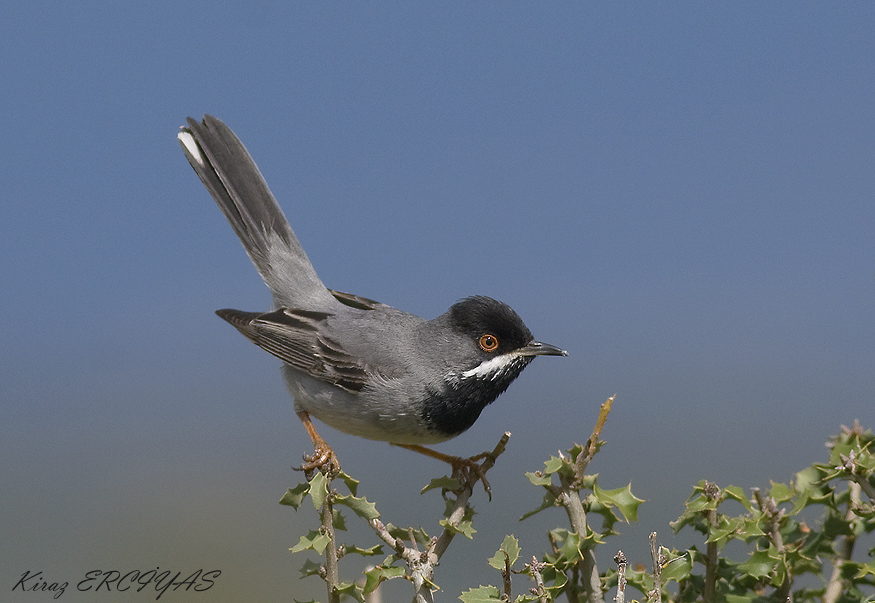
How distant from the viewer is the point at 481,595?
2178 mm

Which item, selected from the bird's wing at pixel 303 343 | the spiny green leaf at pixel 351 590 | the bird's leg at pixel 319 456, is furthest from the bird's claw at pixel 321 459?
the spiny green leaf at pixel 351 590

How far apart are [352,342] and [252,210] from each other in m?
1.25

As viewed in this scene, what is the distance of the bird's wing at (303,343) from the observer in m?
4.06

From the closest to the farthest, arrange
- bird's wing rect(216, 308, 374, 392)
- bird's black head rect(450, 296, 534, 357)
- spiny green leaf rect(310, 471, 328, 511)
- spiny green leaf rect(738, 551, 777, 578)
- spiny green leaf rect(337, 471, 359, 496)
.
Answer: spiny green leaf rect(738, 551, 777, 578), spiny green leaf rect(310, 471, 328, 511), spiny green leaf rect(337, 471, 359, 496), bird's black head rect(450, 296, 534, 357), bird's wing rect(216, 308, 374, 392)

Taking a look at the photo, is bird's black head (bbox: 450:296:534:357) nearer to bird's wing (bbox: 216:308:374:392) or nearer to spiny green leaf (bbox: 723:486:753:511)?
bird's wing (bbox: 216:308:374:392)

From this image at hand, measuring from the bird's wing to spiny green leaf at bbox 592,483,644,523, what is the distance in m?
1.92

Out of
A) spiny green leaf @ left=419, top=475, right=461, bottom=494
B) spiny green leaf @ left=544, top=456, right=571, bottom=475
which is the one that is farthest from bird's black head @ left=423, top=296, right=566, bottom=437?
spiny green leaf @ left=544, top=456, right=571, bottom=475

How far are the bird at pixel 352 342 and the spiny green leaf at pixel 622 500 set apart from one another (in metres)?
1.31

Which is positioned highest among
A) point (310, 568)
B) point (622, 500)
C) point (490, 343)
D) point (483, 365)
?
point (490, 343)

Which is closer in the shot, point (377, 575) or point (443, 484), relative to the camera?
point (377, 575)

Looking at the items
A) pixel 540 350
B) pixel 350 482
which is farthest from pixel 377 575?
pixel 540 350

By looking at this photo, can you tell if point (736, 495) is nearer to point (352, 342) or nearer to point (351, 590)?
point (351, 590)

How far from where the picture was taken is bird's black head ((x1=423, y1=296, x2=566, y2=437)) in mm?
3758

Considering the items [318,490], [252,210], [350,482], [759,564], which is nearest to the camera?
[759,564]
